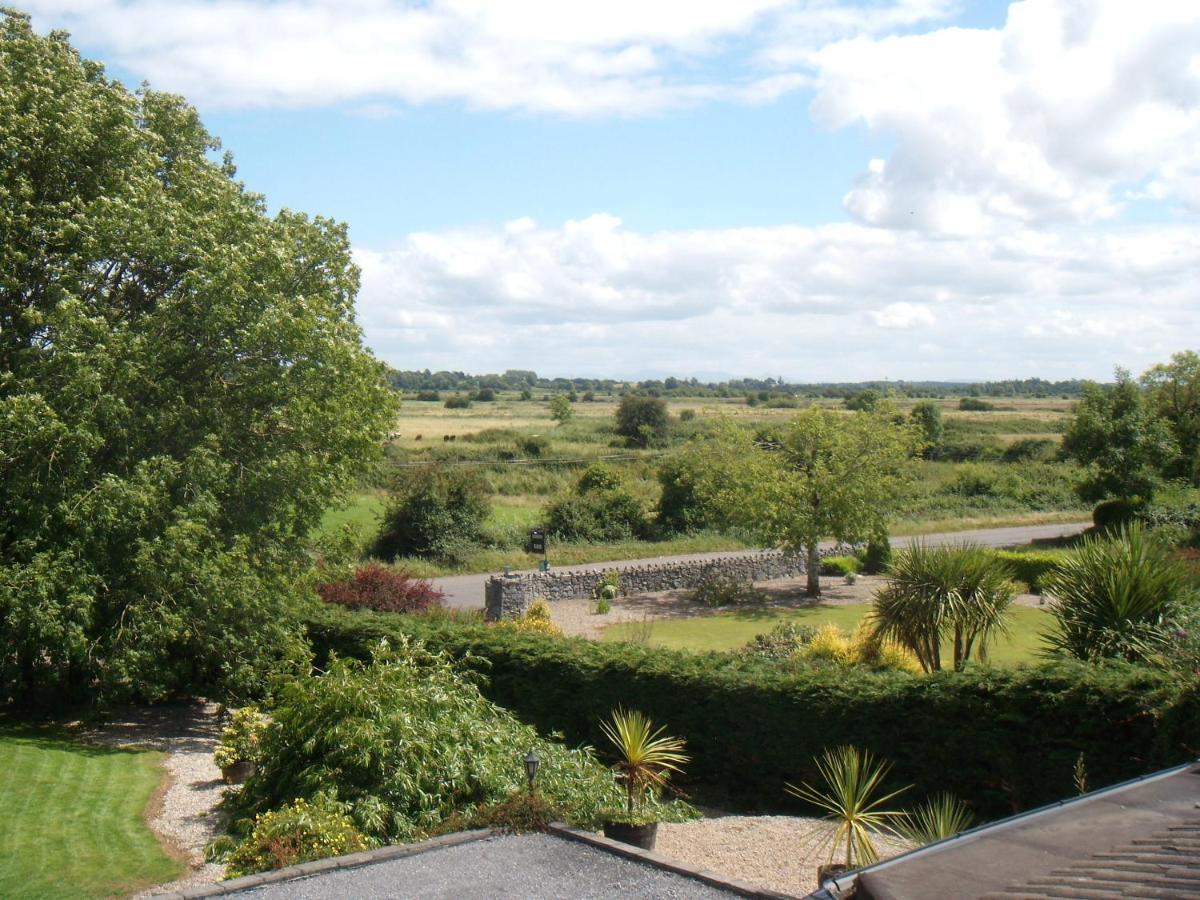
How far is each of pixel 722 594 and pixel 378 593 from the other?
12.8 metres

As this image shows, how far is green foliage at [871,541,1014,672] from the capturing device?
49.7 ft

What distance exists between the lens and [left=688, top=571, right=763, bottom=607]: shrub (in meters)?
31.8

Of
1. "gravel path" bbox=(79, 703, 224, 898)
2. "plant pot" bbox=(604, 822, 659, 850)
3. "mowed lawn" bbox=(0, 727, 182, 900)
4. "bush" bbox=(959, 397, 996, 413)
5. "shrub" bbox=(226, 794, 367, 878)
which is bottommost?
"gravel path" bbox=(79, 703, 224, 898)

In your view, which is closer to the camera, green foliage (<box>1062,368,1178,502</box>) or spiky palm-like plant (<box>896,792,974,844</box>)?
spiky palm-like plant (<box>896,792,974,844</box>)

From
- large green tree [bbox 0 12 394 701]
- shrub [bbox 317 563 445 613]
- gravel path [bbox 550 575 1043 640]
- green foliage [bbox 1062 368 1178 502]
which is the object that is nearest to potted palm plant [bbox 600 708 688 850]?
large green tree [bbox 0 12 394 701]

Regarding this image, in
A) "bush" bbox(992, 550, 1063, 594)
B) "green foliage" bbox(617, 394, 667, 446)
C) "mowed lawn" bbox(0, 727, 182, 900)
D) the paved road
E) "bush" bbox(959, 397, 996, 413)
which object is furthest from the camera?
"bush" bbox(959, 397, 996, 413)

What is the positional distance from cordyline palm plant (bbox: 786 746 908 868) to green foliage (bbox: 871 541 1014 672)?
10.9 ft

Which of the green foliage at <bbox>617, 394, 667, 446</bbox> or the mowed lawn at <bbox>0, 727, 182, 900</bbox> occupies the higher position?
the green foliage at <bbox>617, 394, 667, 446</bbox>

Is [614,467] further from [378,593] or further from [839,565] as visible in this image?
[378,593]

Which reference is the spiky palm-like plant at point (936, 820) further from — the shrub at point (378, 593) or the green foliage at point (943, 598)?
the shrub at point (378, 593)

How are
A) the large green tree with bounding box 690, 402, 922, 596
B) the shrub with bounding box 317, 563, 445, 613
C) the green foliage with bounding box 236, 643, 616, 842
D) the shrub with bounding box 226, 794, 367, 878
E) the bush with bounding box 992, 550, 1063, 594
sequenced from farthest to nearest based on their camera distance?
the bush with bounding box 992, 550, 1063, 594, the large green tree with bounding box 690, 402, 922, 596, the shrub with bounding box 317, 563, 445, 613, the green foliage with bounding box 236, 643, 616, 842, the shrub with bounding box 226, 794, 367, 878

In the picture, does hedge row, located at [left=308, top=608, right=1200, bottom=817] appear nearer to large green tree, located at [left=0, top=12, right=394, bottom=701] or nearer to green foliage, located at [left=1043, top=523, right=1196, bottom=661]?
green foliage, located at [left=1043, top=523, right=1196, bottom=661]

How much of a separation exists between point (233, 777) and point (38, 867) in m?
2.92

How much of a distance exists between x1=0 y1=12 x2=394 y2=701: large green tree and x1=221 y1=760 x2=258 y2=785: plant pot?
2.83 meters
